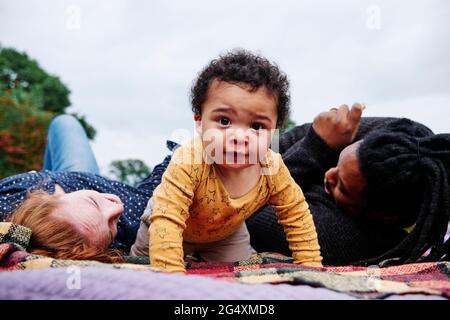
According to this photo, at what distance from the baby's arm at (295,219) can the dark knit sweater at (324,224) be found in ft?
1.11

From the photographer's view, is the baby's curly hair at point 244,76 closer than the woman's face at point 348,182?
Yes

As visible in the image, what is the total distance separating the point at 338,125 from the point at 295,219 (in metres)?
0.63

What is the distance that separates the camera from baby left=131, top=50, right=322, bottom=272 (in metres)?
1.08

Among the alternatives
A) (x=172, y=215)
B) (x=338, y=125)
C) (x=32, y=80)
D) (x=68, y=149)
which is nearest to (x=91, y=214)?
(x=172, y=215)

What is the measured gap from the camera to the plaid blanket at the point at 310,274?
729 mm

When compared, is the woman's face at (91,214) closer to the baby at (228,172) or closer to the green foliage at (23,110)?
the baby at (228,172)

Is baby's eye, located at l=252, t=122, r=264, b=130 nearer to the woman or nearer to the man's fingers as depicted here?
the woman

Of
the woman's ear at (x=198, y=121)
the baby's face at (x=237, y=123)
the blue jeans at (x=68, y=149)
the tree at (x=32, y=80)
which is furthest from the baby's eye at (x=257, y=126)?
the tree at (x=32, y=80)

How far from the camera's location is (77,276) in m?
0.68

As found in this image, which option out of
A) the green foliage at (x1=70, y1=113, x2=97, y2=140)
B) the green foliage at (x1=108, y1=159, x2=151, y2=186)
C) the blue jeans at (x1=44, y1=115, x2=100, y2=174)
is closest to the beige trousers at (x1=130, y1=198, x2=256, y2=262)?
the blue jeans at (x1=44, y1=115, x2=100, y2=174)

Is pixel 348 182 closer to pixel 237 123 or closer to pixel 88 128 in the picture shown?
pixel 237 123

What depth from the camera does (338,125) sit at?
70.9 inches
